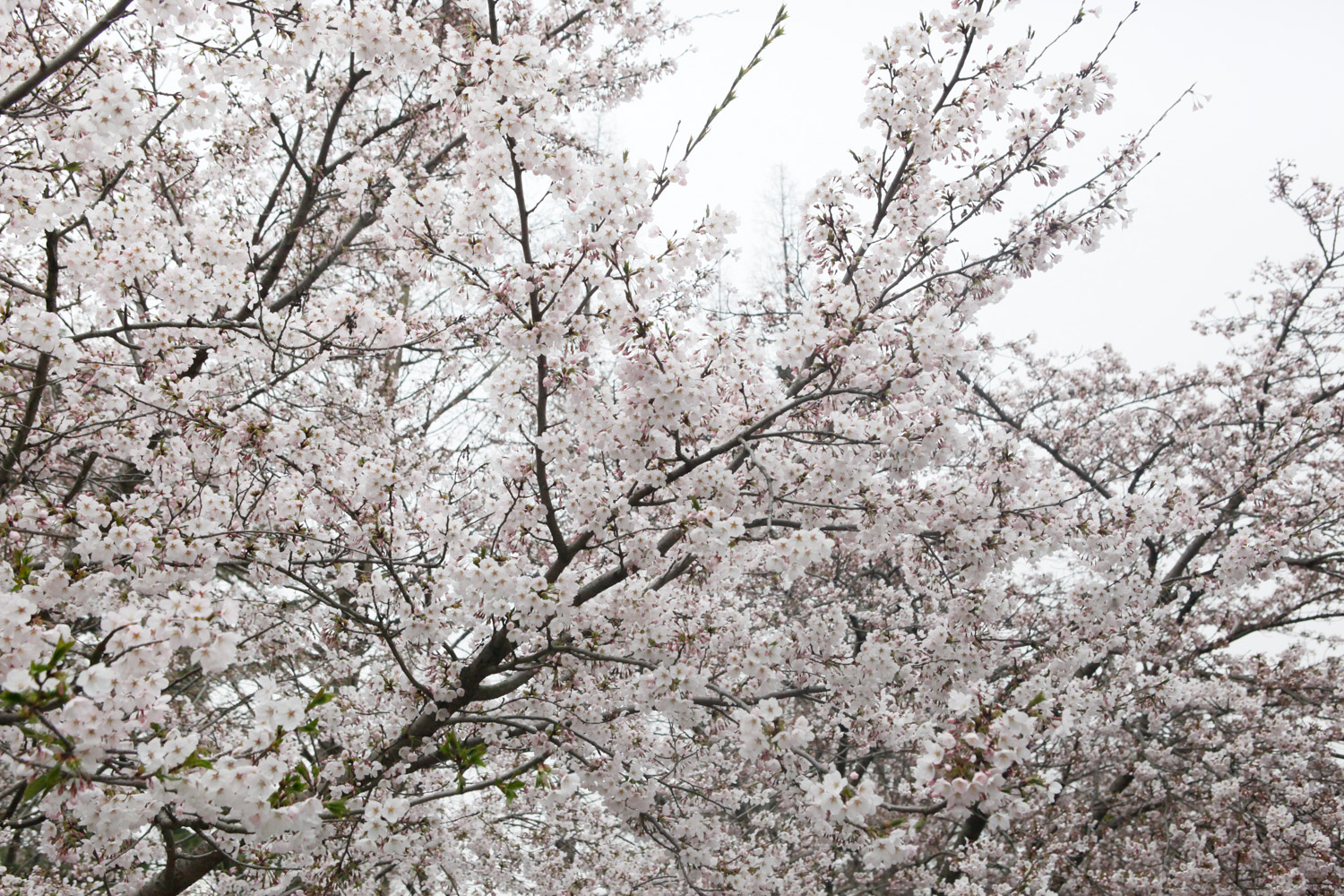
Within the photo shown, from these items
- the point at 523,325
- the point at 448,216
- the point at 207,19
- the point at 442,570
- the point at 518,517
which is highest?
the point at 448,216

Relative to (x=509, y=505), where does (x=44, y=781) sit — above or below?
below

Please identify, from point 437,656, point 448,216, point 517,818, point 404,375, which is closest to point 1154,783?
point 517,818

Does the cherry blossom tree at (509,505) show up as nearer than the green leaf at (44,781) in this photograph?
No

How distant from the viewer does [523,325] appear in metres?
3.21

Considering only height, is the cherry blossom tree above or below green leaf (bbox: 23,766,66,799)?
above

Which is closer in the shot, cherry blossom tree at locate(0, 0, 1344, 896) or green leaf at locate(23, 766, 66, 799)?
green leaf at locate(23, 766, 66, 799)

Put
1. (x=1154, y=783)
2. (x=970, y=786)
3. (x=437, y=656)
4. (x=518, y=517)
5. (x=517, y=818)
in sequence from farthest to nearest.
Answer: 1. (x=1154, y=783)
2. (x=517, y=818)
3. (x=437, y=656)
4. (x=518, y=517)
5. (x=970, y=786)

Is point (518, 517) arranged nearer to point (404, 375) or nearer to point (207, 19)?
point (207, 19)

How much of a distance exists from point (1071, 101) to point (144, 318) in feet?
16.9

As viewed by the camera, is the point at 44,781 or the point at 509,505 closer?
the point at 44,781

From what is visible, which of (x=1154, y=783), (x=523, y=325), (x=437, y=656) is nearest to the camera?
(x=523, y=325)

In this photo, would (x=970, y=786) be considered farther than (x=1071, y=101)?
No

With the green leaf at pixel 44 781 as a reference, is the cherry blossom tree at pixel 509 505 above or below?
above

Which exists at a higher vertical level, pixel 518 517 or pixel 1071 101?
pixel 1071 101
